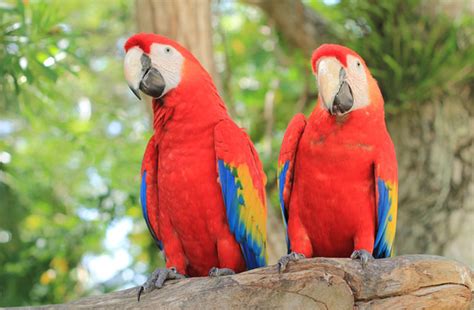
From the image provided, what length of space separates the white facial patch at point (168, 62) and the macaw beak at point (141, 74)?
0.06ft

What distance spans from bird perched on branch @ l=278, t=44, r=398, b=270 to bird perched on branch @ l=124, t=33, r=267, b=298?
17cm

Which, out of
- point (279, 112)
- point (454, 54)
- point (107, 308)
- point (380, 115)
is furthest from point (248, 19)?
point (107, 308)

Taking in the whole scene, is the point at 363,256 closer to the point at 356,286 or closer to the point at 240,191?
the point at 356,286

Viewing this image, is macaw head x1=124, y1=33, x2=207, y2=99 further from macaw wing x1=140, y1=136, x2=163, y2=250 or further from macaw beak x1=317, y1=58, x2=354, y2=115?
macaw beak x1=317, y1=58, x2=354, y2=115

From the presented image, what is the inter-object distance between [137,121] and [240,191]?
9.08 feet

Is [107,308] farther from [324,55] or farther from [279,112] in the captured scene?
[279,112]

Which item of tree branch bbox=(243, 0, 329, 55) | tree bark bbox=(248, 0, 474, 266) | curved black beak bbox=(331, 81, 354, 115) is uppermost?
tree branch bbox=(243, 0, 329, 55)

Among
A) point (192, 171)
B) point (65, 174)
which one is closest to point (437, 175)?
point (192, 171)

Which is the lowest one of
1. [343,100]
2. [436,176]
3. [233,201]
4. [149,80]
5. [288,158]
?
[436,176]

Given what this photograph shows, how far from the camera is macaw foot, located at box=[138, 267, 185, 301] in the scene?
208 centimetres

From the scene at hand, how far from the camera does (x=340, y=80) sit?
6.92 ft

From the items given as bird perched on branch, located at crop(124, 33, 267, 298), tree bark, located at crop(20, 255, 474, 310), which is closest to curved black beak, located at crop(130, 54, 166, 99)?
bird perched on branch, located at crop(124, 33, 267, 298)

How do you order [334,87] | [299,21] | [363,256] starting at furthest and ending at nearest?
1. [299,21]
2. [334,87]
3. [363,256]

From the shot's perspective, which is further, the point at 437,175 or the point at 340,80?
the point at 437,175
